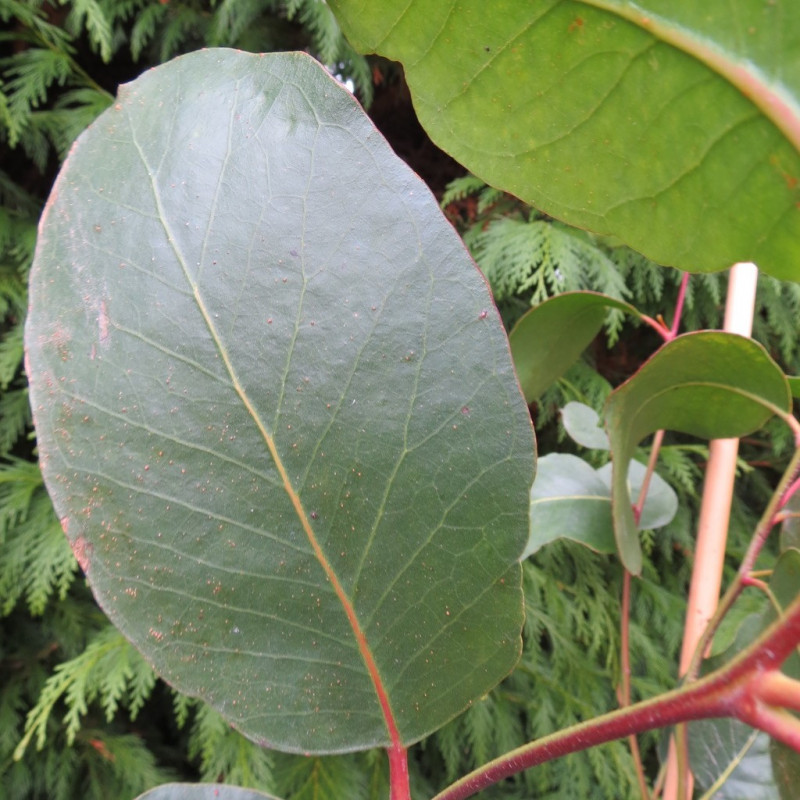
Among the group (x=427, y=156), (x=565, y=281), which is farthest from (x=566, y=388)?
(x=427, y=156)

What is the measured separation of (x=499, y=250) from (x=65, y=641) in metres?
1.04

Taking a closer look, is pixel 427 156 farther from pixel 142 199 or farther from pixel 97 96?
pixel 142 199

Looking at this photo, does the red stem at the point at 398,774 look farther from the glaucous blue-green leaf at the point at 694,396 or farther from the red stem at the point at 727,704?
the glaucous blue-green leaf at the point at 694,396

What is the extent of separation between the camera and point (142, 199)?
28 centimetres

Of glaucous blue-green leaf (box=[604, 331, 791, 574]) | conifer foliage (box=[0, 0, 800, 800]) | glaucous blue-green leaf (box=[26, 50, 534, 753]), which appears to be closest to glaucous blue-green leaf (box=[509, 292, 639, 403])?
glaucous blue-green leaf (box=[604, 331, 791, 574])

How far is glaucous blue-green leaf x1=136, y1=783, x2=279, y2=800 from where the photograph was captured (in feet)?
1.07

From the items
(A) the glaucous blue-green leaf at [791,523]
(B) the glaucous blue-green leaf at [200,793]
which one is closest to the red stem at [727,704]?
(B) the glaucous blue-green leaf at [200,793]

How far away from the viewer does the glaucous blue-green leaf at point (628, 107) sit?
0.23 m

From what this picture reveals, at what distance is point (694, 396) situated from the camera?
1.61ft

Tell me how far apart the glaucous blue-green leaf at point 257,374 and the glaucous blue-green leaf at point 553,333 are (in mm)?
281

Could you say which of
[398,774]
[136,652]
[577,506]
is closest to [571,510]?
[577,506]

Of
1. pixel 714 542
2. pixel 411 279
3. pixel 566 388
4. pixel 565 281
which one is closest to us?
pixel 411 279

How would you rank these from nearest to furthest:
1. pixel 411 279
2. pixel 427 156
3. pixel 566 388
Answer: pixel 411 279, pixel 566 388, pixel 427 156

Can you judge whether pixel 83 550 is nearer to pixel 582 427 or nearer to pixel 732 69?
pixel 732 69
